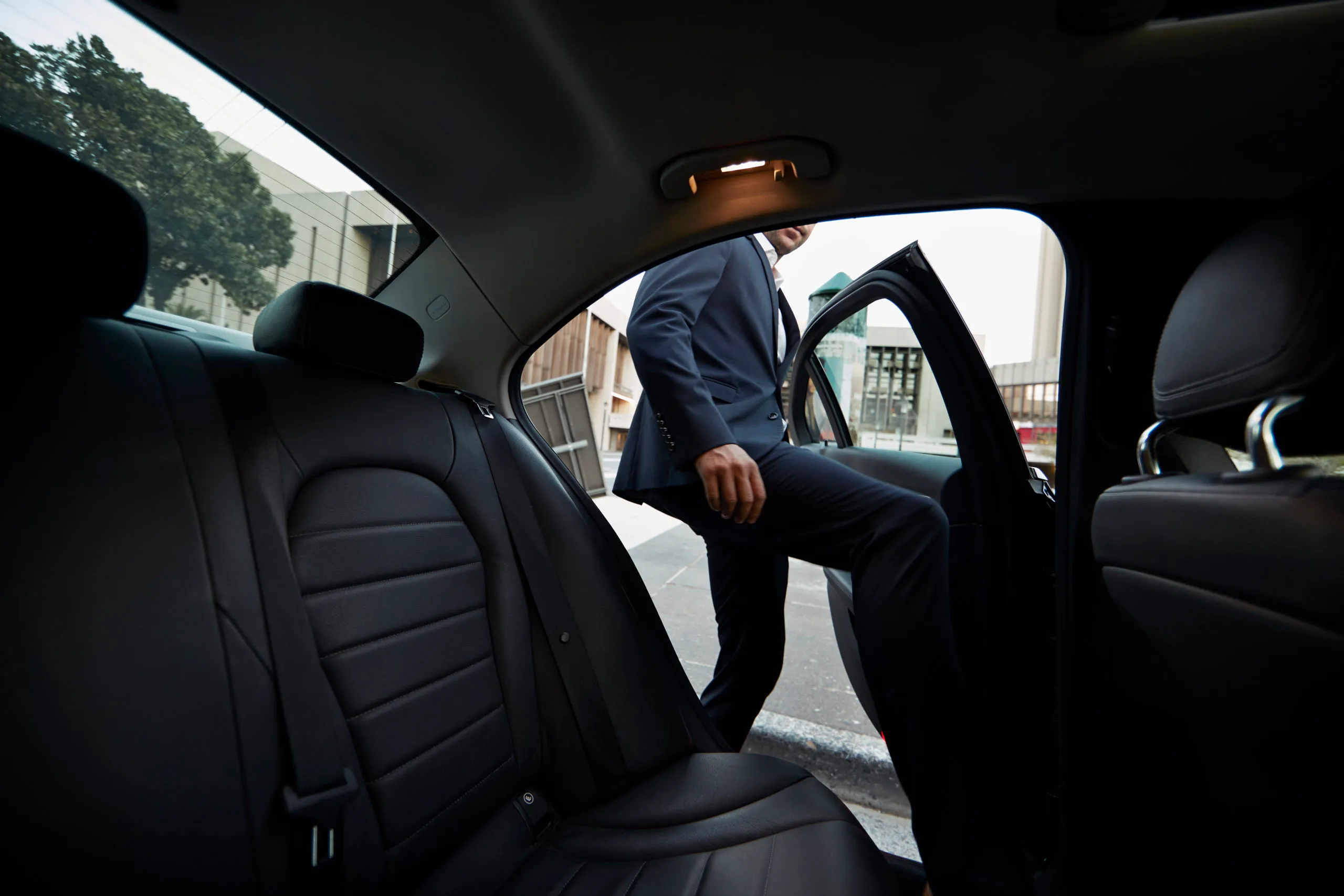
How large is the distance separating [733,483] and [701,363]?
31 cm

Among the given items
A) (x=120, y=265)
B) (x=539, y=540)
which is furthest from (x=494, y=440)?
(x=120, y=265)

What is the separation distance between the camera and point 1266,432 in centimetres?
53

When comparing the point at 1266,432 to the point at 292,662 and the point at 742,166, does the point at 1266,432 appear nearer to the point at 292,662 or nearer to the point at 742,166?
the point at 742,166

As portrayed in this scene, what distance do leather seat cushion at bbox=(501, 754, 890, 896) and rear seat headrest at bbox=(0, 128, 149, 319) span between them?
0.90 meters

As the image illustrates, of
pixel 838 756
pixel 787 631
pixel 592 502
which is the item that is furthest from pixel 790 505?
pixel 787 631

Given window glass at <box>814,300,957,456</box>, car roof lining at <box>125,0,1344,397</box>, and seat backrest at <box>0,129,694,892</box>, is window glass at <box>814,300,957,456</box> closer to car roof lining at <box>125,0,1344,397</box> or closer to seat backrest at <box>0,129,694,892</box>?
car roof lining at <box>125,0,1344,397</box>

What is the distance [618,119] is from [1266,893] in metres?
1.27

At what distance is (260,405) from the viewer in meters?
0.78

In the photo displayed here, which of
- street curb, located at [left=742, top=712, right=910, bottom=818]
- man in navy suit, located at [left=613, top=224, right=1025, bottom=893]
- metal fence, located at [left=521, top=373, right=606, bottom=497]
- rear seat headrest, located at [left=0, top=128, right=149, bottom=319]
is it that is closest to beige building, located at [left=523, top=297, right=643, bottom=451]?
metal fence, located at [left=521, top=373, right=606, bottom=497]

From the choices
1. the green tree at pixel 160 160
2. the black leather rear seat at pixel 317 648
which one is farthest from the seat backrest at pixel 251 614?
the green tree at pixel 160 160

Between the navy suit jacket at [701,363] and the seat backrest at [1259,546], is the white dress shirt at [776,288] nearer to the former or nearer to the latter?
the navy suit jacket at [701,363]

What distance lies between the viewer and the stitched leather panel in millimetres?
754

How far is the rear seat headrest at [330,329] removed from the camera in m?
0.87

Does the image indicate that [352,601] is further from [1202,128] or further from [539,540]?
[1202,128]
